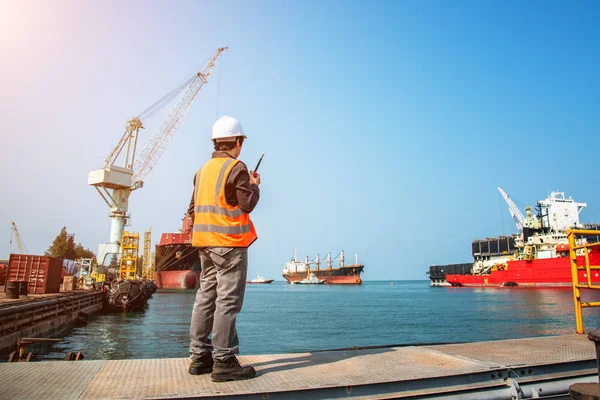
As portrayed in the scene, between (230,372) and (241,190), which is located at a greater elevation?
(241,190)

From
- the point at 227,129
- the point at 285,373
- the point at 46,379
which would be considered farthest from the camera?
the point at 227,129

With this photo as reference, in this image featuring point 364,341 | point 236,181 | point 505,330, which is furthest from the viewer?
point 505,330

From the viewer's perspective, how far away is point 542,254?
54156 millimetres

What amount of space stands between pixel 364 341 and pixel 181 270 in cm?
4557

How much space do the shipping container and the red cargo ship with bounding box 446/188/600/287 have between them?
163ft

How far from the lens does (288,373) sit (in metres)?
2.92

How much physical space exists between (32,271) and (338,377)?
22.2m

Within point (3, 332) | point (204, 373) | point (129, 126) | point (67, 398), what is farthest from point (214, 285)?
point (129, 126)

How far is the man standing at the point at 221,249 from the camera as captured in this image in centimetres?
304

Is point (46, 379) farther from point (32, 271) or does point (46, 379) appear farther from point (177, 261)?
point (177, 261)

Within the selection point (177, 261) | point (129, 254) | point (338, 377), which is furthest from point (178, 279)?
point (338, 377)

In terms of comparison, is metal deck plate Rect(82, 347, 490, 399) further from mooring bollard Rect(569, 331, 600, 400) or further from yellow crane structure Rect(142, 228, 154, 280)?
yellow crane structure Rect(142, 228, 154, 280)

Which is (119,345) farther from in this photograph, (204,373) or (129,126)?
(129,126)

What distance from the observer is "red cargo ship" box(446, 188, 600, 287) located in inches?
1975
